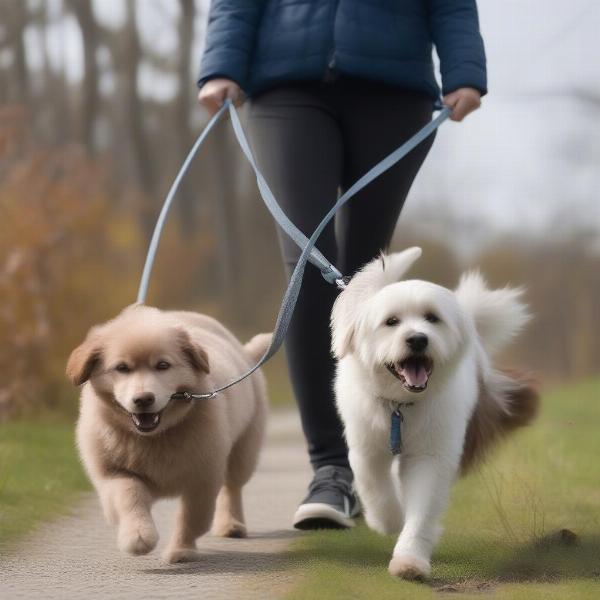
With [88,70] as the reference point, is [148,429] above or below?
below

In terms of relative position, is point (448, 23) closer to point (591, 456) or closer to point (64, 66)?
point (591, 456)

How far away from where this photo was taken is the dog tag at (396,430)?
315cm

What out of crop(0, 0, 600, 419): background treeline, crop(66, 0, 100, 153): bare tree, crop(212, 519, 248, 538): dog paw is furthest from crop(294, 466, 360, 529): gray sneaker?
crop(66, 0, 100, 153): bare tree

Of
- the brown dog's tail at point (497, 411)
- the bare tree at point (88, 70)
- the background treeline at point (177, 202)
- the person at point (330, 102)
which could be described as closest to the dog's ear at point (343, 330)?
the brown dog's tail at point (497, 411)

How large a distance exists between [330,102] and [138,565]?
5.66 feet

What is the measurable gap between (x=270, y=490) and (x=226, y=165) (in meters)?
12.1

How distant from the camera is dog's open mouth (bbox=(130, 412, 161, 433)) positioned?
3.18 m

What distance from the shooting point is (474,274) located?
3795 mm

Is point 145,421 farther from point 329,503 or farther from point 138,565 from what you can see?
point 329,503

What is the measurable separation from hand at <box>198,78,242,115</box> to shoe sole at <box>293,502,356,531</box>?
4.88 feet

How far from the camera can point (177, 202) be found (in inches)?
683

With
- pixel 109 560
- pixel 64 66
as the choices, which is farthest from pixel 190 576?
pixel 64 66

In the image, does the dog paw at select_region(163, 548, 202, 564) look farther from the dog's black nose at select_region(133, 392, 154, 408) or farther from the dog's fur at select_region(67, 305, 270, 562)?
the dog's black nose at select_region(133, 392, 154, 408)

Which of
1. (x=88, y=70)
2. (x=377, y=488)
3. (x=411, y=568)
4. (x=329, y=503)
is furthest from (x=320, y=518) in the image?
(x=88, y=70)
